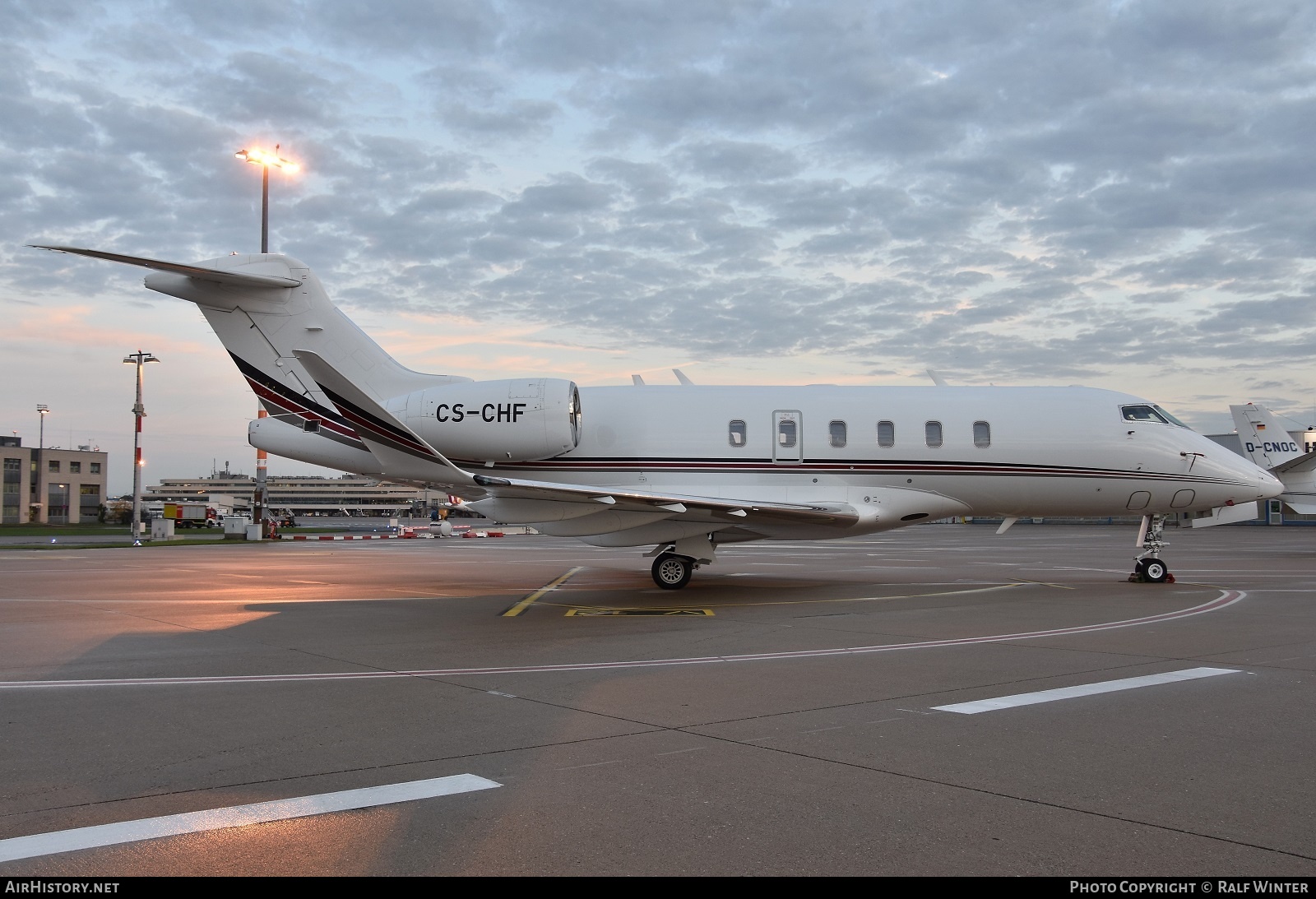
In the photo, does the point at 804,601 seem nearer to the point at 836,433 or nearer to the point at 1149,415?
the point at 836,433

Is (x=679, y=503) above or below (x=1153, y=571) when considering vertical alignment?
above

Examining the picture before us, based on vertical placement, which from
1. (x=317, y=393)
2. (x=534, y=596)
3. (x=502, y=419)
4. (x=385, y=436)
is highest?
(x=317, y=393)

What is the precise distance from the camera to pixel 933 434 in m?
17.8

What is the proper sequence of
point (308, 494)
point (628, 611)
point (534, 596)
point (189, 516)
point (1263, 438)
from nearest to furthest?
point (628, 611), point (534, 596), point (1263, 438), point (189, 516), point (308, 494)

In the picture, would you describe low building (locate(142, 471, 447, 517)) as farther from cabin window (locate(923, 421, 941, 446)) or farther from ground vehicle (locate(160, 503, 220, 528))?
cabin window (locate(923, 421, 941, 446))

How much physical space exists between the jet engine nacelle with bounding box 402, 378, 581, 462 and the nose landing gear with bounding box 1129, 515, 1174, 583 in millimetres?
11354

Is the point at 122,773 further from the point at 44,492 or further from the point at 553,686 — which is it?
the point at 44,492

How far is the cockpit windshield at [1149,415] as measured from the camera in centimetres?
1839

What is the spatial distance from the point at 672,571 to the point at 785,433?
3.26m

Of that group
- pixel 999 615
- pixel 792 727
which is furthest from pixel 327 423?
pixel 792 727

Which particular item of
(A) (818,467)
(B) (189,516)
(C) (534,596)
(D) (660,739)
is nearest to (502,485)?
(C) (534,596)

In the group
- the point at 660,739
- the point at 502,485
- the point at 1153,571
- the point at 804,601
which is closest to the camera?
the point at 660,739

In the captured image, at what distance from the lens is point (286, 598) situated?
16.0 metres

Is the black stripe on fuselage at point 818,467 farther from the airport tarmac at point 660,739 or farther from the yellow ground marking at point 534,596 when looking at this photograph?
the airport tarmac at point 660,739
